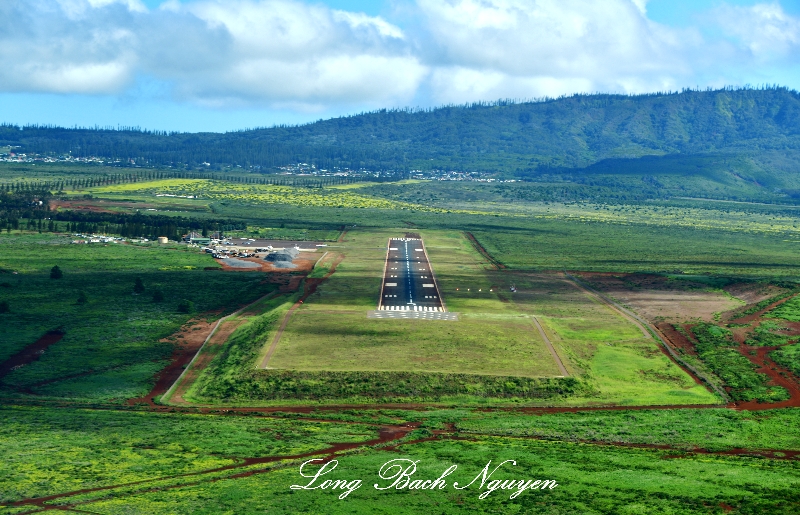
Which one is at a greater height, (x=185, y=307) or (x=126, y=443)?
(x=185, y=307)

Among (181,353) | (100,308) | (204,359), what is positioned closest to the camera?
(204,359)

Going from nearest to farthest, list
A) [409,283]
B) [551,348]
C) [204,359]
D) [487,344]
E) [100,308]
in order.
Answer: [204,359] → [551,348] → [487,344] → [100,308] → [409,283]

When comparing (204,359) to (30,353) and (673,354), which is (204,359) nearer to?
(30,353)

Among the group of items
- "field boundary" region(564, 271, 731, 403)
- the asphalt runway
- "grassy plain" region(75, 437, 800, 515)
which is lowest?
"grassy plain" region(75, 437, 800, 515)

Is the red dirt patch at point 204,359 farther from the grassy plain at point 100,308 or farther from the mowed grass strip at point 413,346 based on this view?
the mowed grass strip at point 413,346

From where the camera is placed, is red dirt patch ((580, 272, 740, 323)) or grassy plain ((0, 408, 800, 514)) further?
red dirt patch ((580, 272, 740, 323))

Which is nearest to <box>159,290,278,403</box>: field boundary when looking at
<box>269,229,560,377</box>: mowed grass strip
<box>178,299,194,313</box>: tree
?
<box>178,299,194,313</box>: tree

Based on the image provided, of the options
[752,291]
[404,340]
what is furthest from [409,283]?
[752,291]

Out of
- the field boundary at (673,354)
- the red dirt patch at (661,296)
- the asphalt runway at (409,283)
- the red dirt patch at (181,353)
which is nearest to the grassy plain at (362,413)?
the red dirt patch at (181,353)

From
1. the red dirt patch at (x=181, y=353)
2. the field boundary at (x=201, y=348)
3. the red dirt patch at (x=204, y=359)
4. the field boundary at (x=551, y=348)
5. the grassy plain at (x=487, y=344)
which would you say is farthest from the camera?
the field boundary at (x=551, y=348)

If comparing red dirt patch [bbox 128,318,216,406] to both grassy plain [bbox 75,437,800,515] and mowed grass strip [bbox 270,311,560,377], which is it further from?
grassy plain [bbox 75,437,800,515]
